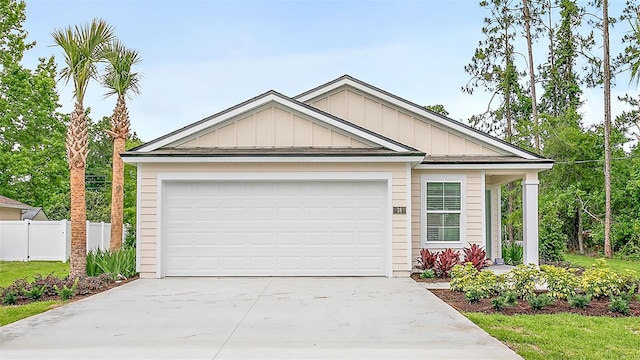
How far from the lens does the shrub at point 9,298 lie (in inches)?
370

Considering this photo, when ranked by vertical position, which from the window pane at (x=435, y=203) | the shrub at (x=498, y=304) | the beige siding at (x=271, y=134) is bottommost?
the shrub at (x=498, y=304)

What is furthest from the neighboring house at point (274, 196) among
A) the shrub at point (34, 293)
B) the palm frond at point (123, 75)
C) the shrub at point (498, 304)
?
the palm frond at point (123, 75)

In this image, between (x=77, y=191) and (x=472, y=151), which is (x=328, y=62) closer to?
(x=472, y=151)

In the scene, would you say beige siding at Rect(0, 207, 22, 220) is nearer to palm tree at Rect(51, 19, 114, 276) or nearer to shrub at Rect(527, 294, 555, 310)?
palm tree at Rect(51, 19, 114, 276)

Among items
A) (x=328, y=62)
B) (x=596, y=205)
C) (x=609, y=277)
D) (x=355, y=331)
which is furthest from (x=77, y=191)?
(x=596, y=205)

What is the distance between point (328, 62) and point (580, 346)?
17.7 metres

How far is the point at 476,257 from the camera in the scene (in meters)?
12.6

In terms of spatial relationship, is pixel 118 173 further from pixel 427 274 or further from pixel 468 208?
pixel 468 208

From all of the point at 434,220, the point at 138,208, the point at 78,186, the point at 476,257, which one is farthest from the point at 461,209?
the point at 78,186

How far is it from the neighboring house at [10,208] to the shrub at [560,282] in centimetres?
2134

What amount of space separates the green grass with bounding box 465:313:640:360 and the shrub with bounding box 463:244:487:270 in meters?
4.56

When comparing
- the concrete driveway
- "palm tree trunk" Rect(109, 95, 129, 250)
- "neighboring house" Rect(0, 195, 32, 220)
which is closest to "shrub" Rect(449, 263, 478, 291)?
the concrete driveway

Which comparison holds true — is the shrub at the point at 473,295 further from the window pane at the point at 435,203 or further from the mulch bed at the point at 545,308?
the window pane at the point at 435,203

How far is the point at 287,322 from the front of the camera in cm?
739
